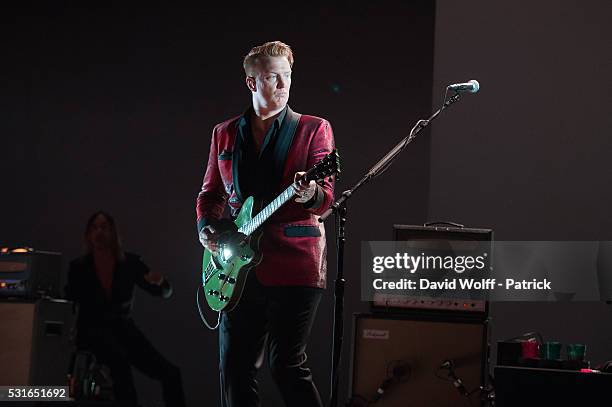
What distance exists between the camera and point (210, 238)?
3.71 m

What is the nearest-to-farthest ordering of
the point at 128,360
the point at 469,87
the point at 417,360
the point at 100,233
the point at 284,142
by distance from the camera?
the point at 469,87 → the point at 284,142 → the point at 417,360 → the point at 128,360 → the point at 100,233

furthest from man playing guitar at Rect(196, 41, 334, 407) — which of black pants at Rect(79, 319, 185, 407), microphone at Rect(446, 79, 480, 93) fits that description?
black pants at Rect(79, 319, 185, 407)

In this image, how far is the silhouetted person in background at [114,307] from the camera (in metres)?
4.82

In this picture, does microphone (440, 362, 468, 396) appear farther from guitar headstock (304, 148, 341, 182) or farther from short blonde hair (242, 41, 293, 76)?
short blonde hair (242, 41, 293, 76)

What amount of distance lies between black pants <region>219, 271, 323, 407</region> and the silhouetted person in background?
53.6 inches

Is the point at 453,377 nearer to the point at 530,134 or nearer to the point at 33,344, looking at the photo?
the point at 530,134

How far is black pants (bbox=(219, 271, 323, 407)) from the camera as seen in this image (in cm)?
343

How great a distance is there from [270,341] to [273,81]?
1.13m

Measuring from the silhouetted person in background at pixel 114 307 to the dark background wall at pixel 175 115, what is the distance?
93 mm

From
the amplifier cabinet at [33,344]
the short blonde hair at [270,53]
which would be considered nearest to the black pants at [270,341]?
the short blonde hair at [270,53]

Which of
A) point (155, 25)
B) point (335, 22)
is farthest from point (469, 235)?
point (155, 25)

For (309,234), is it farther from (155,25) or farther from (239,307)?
(155,25)

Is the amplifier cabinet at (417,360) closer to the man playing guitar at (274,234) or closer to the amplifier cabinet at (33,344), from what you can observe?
the man playing guitar at (274,234)

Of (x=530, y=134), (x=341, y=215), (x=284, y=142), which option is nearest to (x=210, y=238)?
(x=284, y=142)
